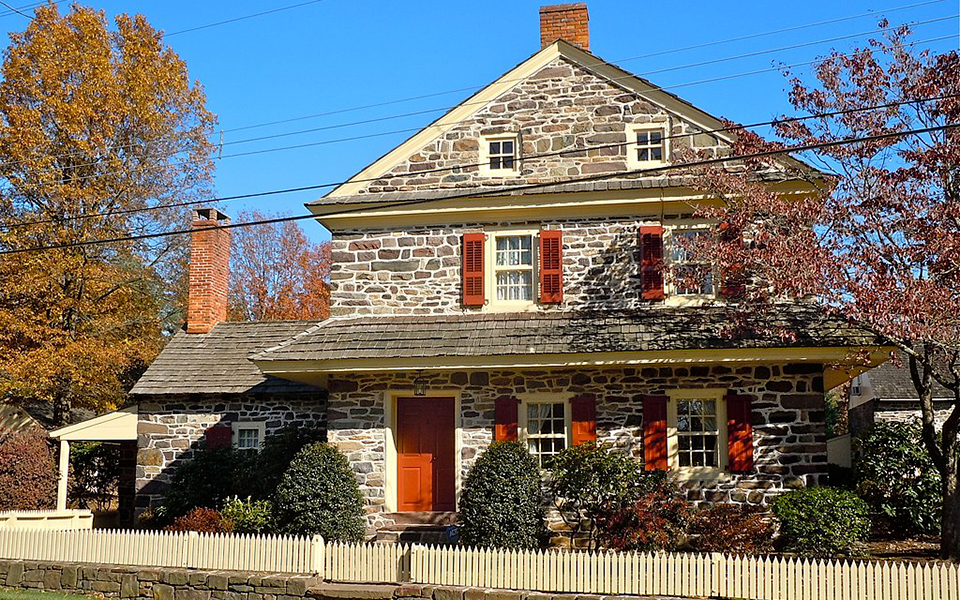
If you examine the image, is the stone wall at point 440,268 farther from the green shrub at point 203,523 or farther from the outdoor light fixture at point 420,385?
the green shrub at point 203,523

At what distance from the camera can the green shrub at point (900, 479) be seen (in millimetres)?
14648

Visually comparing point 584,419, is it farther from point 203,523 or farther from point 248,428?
point 248,428

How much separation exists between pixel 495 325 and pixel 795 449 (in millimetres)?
5083

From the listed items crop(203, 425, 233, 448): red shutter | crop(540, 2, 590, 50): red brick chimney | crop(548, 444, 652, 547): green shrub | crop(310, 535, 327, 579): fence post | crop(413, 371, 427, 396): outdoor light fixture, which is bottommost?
crop(310, 535, 327, 579): fence post

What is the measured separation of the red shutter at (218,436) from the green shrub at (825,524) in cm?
1006

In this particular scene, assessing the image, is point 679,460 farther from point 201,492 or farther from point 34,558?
point 34,558

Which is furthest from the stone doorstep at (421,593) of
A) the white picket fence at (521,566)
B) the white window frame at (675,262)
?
the white window frame at (675,262)

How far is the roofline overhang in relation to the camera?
13.7 metres

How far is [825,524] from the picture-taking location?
41.7ft

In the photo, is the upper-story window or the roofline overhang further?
the upper-story window

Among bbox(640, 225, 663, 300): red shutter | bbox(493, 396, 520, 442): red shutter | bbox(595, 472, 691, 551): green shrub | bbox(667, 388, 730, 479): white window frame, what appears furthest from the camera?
bbox(640, 225, 663, 300): red shutter

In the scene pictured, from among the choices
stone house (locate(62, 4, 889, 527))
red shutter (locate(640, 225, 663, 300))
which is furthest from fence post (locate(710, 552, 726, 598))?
red shutter (locate(640, 225, 663, 300))

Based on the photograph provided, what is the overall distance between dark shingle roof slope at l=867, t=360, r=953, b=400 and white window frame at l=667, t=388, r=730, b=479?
10.3m

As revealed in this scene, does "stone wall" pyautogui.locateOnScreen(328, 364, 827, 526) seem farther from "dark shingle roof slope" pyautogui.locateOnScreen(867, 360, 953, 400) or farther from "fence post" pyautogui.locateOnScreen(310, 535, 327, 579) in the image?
"dark shingle roof slope" pyautogui.locateOnScreen(867, 360, 953, 400)
